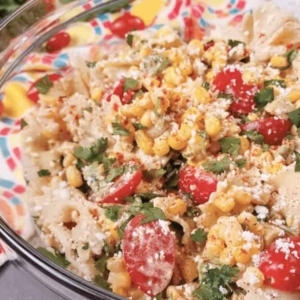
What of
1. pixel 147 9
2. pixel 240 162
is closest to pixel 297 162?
pixel 240 162

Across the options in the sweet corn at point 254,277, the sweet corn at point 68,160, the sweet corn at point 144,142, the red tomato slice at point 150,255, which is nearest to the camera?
the sweet corn at point 254,277

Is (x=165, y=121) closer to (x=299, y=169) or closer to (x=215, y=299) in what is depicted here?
(x=299, y=169)

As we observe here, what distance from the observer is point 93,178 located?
1.98 meters

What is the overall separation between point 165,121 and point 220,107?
19 cm

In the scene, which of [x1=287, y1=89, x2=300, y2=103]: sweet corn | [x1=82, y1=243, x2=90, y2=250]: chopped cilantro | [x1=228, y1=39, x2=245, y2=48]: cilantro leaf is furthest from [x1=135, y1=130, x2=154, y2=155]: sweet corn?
[x1=228, y1=39, x2=245, y2=48]: cilantro leaf

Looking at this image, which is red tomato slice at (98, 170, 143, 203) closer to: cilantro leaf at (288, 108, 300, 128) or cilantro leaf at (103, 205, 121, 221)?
cilantro leaf at (103, 205, 121, 221)

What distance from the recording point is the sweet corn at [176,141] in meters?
1.93

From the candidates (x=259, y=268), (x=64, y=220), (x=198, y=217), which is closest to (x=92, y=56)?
(x=64, y=220)

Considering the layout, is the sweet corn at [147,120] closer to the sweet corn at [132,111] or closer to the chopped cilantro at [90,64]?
the sweet corn at [132,111]

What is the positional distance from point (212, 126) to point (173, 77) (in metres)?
0.32

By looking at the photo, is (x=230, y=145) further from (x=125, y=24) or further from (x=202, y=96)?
(x=125, y=24)

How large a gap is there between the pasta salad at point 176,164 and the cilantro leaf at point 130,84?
0.02m

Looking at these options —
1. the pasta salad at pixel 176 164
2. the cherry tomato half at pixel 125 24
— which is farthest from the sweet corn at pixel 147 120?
the cherry tomato half at pixel 125 24

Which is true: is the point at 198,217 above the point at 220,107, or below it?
below
